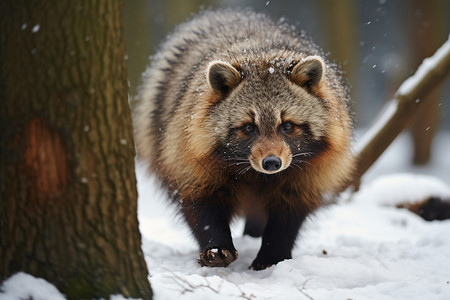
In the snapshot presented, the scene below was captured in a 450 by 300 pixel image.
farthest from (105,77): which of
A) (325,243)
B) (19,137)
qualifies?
(325,243)

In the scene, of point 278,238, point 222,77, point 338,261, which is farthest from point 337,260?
point 222,77

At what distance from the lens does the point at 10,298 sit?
275 centimetres

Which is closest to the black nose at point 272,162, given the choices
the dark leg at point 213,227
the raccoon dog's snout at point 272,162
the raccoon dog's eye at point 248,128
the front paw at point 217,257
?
the raccoon dog's snout at point 272,162

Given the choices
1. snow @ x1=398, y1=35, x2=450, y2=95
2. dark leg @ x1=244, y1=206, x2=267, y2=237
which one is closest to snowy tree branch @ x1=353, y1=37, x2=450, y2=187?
snow @ x1=398, y1=35, x2=450, y2=95

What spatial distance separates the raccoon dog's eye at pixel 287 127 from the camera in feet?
13.7

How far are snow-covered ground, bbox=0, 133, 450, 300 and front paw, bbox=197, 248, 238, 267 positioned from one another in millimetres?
56

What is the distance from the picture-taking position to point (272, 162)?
3939 mm

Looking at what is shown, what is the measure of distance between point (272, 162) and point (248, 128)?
1.28 ft

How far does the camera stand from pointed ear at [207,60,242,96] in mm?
4293

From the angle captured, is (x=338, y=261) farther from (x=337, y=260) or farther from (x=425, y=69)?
A: (x=425, y=69)

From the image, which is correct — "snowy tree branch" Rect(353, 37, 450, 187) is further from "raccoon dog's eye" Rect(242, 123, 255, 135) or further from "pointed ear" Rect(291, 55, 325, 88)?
"raccoon dog's eye" Rect(242, 123, 255, 135)

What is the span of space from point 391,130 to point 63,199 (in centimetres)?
423

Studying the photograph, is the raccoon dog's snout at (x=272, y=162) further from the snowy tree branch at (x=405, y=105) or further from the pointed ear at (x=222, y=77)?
the snowy tree branch at (x=405, y=105)

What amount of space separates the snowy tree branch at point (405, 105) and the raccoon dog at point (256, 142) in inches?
43.5
